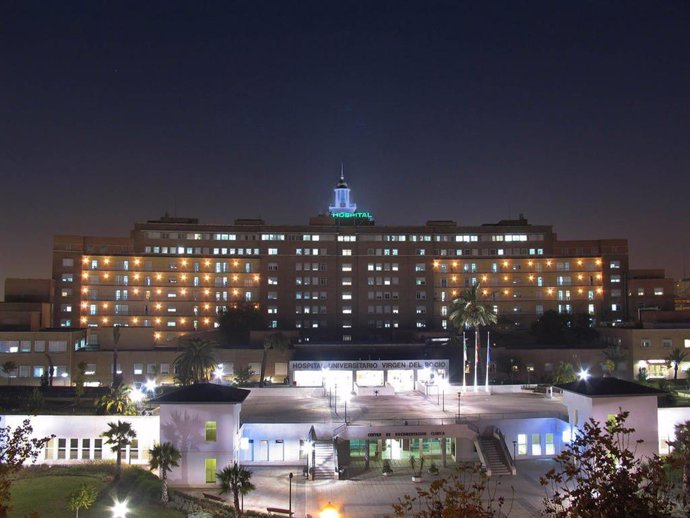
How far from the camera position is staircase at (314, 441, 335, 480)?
41.9 meters

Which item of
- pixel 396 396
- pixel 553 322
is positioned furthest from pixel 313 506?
pixel 553 322

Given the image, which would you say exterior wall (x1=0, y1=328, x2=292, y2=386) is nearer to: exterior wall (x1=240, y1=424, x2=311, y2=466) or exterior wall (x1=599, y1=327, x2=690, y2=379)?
exterior wall (x1=240, y1=424, x2=311, y2=466)

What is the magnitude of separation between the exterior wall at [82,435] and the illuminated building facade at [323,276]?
67.7m

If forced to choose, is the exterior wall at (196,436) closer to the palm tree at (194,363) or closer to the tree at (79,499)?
the tree at (79,499)

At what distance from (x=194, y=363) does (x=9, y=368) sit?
2855 cm

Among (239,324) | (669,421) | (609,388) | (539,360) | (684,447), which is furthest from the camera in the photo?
(239,324)

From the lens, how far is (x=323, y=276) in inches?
4437

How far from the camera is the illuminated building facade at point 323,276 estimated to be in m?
111

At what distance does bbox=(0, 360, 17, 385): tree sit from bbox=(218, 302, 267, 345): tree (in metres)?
29.1

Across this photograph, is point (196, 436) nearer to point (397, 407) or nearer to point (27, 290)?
point (397, 407)

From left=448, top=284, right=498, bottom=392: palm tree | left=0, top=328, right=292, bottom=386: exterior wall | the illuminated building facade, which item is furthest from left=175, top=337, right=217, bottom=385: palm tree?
the illuminated building facade

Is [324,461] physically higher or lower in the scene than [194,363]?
lower

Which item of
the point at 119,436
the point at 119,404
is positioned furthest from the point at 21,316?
the point at 119,436

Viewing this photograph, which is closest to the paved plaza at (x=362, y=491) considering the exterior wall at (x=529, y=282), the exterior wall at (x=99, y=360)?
the exterior wall at (x=99, y=360)
